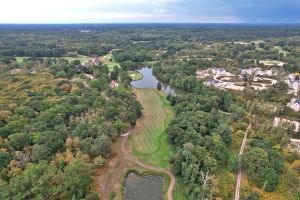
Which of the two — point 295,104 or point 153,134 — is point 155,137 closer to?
point 153,134

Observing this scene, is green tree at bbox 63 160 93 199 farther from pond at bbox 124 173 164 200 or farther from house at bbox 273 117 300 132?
house at bbox 273 117 300 132

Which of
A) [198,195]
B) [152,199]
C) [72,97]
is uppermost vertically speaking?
[72,97]

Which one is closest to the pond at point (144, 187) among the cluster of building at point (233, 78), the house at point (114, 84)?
the house at point (114, 84)

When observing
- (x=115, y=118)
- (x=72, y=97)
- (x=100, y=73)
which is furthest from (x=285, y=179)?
(x=100, y=73)

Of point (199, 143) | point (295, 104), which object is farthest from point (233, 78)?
point (199, 143)

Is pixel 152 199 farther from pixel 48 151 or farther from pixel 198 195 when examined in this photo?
pixel 48 151

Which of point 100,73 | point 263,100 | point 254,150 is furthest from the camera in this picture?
point 100,73
